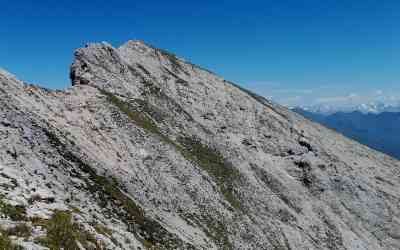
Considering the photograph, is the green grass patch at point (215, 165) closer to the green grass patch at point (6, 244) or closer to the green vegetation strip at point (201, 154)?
the green vegetation strip at point (201, 154)

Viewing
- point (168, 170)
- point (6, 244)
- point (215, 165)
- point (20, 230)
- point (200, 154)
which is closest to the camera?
point (6, 244)

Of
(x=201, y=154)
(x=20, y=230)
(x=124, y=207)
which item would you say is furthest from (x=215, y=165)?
(x=20, y=230)

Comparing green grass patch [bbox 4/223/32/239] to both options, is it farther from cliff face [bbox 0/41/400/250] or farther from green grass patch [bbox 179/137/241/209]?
green grass patch [bbox 179/137/241/209]

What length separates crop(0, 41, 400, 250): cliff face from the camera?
3145 cm

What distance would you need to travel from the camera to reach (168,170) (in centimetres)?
5422

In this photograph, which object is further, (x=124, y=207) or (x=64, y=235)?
(x=124, y=207)

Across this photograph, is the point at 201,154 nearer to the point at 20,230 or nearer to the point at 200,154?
the point at 200,154

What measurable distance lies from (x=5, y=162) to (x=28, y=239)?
11638 millimetres

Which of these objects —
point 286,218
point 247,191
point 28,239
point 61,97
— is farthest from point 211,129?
point 28,239

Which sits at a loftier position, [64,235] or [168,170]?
[168,170]

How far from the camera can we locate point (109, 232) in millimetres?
29734

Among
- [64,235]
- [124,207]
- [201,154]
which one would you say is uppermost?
[201,154]

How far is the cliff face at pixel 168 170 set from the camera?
3145 centimetres

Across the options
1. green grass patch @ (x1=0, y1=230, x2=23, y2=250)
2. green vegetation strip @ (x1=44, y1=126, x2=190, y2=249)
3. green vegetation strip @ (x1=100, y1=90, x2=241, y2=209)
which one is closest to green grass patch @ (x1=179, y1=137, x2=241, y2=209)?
green vegetation strip @ (x1=100, y1=90, x2=241, y2=209)
